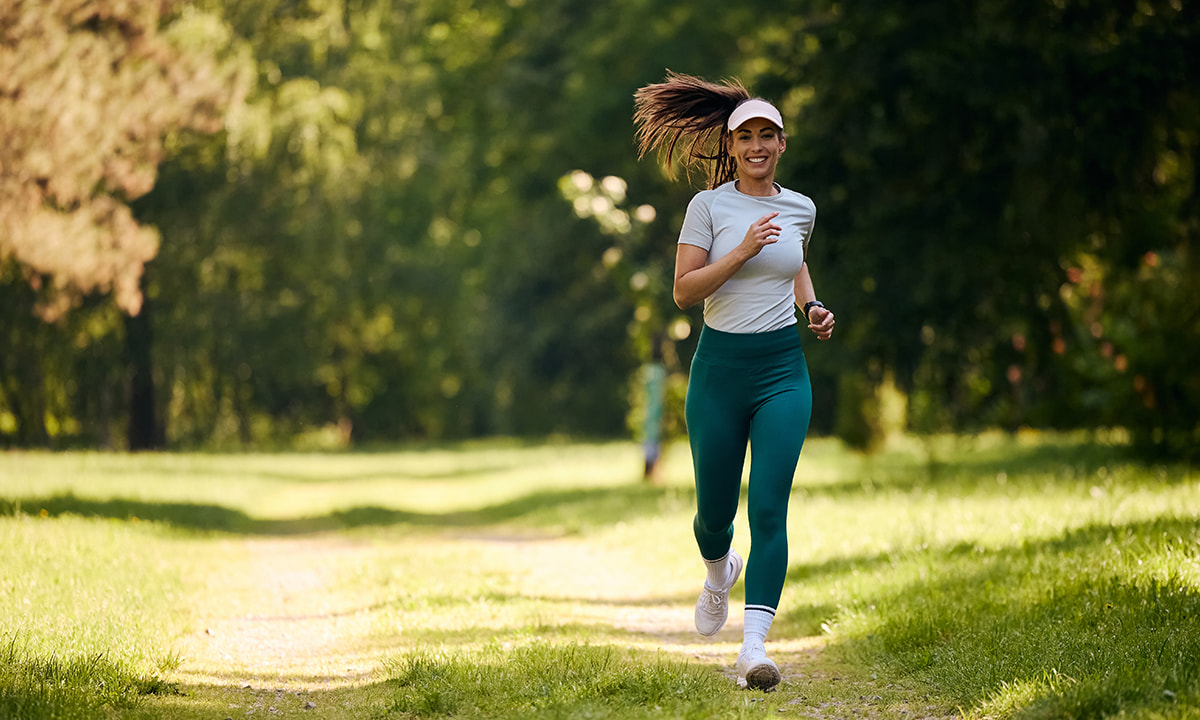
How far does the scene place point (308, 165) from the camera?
27391 mm

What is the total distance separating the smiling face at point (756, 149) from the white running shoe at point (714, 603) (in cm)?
186

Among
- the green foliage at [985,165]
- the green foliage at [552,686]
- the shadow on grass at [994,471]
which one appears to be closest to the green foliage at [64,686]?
the green foliage at [552,686]

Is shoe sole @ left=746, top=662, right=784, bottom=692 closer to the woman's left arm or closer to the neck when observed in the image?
the woman's left arm

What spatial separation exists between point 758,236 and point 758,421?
0.86 metres

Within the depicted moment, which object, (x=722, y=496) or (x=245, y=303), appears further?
(x=245, y=303)

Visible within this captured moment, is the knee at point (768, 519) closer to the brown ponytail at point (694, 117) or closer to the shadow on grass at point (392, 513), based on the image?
the brown ponytail at point (694, 117)

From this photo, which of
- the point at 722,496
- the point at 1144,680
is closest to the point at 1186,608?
the point at 1144,680

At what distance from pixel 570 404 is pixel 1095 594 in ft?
131

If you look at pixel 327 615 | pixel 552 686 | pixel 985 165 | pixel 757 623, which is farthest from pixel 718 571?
pixel 985 165

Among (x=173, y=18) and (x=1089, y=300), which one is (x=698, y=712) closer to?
(x=173, y=18)

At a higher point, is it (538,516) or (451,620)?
(451,620)

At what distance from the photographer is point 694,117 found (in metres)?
6.03

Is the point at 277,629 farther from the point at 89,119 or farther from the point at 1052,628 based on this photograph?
the point at 89,119

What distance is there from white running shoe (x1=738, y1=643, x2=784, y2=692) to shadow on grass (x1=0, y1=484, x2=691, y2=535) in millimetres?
8647
